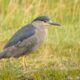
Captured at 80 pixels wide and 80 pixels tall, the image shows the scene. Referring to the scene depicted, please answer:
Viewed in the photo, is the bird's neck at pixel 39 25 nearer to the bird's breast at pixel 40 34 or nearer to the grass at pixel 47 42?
the bird's breast at pixel 40 34

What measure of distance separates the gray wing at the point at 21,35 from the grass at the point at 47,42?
12.6 inches

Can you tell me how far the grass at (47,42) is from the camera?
7117 millimetres

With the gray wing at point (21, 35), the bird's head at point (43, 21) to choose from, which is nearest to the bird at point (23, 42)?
the gray wing at point (21, 35)

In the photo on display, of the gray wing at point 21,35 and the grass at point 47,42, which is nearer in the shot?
the grass at point 47,42

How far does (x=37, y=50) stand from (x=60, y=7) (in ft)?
9.19

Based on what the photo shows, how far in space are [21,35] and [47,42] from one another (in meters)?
1.45

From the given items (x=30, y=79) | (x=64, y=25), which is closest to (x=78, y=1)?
(x=64, y=25)

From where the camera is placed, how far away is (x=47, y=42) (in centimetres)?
911

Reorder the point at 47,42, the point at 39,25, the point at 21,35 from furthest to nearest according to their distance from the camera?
1. the point at 47,42
2. the point at 39,25
3. the point at 21,35

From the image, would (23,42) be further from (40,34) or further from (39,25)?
(39,25)

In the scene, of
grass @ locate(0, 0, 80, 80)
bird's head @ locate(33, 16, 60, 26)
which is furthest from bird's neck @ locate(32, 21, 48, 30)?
grass @ locate(0, 0, 80, 80)

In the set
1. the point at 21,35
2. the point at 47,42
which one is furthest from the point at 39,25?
the point at 47,42

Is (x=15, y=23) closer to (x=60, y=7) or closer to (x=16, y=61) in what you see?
(x=60, y=7)

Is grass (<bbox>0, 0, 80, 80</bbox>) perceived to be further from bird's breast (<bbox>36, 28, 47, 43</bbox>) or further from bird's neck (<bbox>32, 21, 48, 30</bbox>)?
bird's neck (<bbox>32, 21, 48, 30</bbox>)
